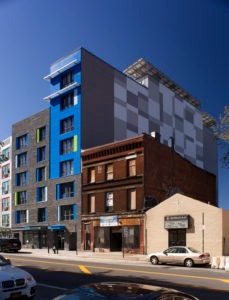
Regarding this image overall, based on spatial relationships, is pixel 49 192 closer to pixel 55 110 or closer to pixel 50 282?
pixel 55 110

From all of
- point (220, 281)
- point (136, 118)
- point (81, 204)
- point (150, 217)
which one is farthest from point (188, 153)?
point (220, 281)

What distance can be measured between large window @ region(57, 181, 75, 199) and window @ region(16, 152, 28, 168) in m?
9.44

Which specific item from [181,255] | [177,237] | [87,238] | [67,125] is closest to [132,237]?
[177,237]

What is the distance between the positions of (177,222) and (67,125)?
2161 centimetres

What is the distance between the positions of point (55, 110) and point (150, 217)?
21971 mm

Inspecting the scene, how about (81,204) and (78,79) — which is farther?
(78,79)

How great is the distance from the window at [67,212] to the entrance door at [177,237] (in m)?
14.9

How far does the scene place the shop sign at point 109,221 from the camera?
4103cm

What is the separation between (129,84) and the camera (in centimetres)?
5847

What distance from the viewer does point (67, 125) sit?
50.5 metres

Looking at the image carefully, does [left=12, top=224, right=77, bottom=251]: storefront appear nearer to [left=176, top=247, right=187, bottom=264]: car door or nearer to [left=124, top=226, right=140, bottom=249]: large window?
[left=124, top=226, right=140, bottom=249]: large window

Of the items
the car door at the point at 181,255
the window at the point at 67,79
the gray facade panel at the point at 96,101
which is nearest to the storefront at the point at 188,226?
the car door at the point at 181,255

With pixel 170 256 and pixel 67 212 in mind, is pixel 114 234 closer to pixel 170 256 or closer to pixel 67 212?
pixel 67 212

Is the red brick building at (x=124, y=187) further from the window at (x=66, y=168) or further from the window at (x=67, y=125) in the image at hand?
the window at (x=67, y=125)
